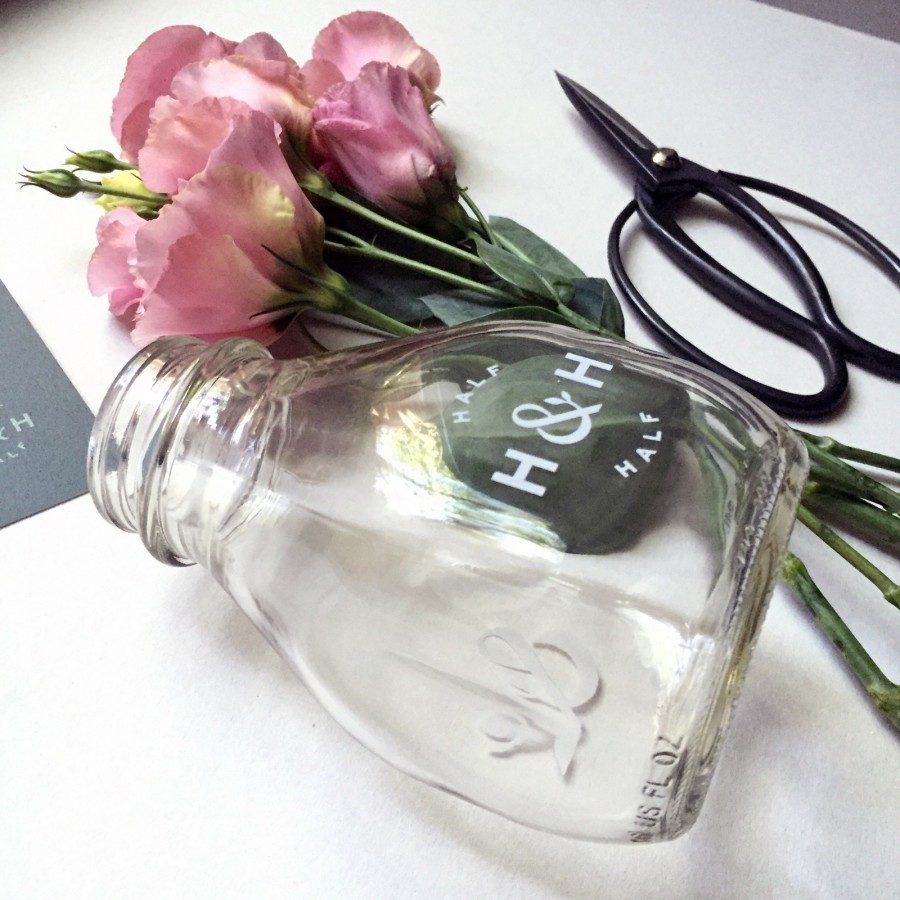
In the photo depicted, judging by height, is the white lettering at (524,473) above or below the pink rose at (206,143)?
below

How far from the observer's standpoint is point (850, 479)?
0.30m

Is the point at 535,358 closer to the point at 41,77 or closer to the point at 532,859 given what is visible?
the point at 532,859

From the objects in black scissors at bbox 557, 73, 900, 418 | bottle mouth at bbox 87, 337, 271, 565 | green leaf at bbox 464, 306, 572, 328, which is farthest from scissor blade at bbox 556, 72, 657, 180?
bottle mouth at bbox 87, 337, 271, 565

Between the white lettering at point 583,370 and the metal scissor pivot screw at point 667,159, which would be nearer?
the white lettering at point 583,370

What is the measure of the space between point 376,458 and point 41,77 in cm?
32

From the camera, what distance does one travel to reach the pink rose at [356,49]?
34cm

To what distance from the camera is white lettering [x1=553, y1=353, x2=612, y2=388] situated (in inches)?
9.9

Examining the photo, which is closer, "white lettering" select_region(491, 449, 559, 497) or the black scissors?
"white lettering" select_region(491, 449, 559, 497)

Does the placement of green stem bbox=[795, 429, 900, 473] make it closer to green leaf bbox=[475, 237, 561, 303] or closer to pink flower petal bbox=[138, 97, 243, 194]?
green leaf bbox=[475, 237, 561, 303]

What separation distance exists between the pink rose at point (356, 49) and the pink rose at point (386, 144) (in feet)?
0.05

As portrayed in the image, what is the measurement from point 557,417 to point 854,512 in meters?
0.12

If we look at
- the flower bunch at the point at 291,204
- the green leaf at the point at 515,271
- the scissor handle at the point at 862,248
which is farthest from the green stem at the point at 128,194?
the scissor handle at the point at 862,248

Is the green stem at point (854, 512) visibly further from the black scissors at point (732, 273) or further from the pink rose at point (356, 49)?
the pink rose at point (356, 49)

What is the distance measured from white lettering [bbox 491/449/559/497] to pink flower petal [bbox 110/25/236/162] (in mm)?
184
